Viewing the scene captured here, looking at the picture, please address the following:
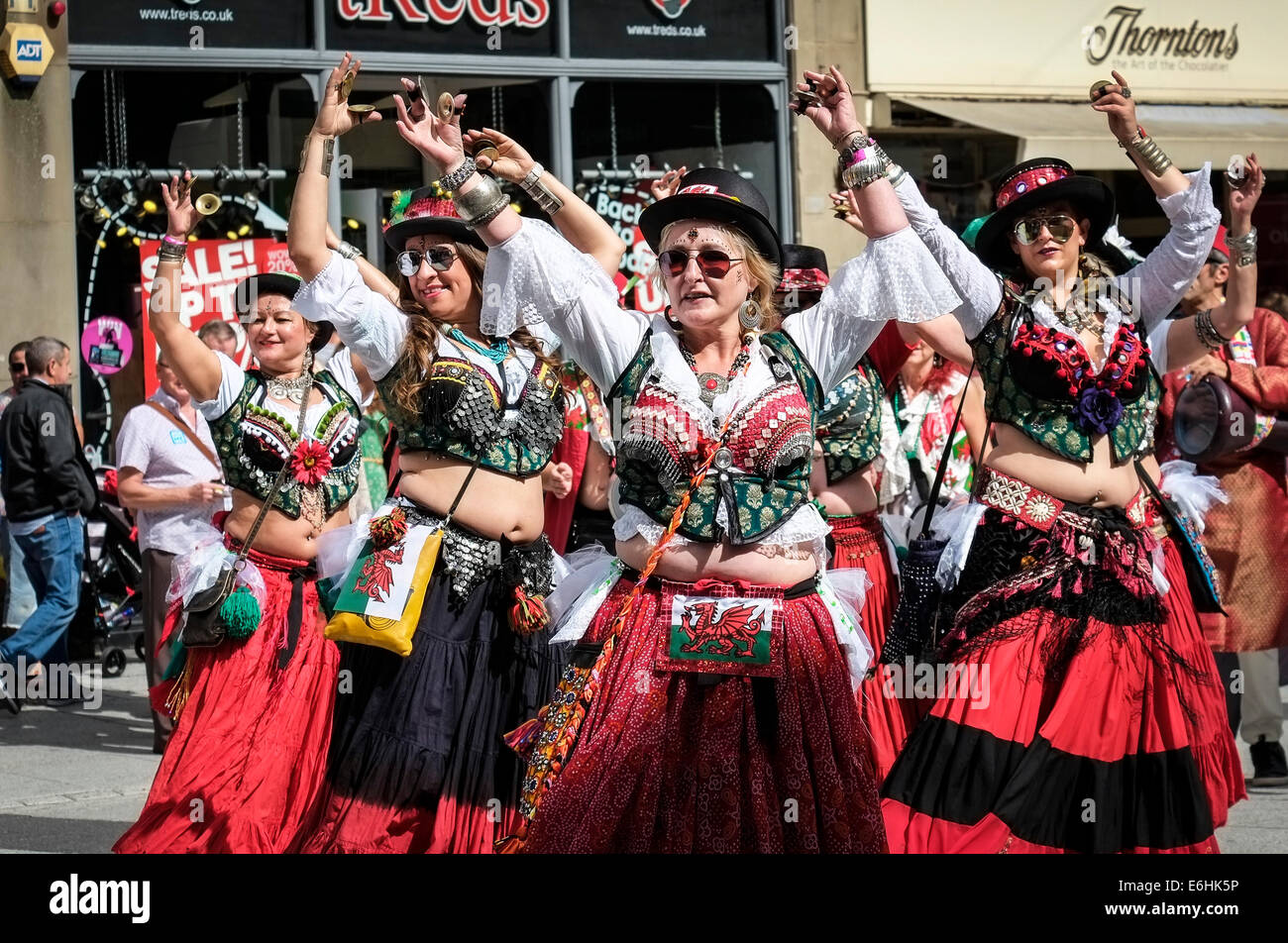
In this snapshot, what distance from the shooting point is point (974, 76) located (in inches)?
572

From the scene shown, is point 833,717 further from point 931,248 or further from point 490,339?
point 490,339

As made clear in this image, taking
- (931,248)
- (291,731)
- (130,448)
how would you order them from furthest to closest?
1. (130,448)
2. (291,731)
3. (931,248)

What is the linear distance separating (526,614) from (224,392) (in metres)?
1.41

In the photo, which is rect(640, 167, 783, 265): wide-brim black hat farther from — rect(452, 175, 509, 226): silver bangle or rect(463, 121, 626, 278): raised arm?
rect(452, 175, 509, 226): silver bangle

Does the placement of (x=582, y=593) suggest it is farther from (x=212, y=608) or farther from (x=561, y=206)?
(x=212, y=608)

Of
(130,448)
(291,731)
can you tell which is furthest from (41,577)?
(291,731)

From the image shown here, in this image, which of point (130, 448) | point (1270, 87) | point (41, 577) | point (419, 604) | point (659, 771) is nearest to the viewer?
point (659, 771)

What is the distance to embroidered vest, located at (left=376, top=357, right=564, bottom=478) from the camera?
5633 mm

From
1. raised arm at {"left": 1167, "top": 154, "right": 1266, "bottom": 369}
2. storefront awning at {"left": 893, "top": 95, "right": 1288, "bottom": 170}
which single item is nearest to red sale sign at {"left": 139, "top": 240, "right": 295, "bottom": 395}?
storefront awning at {"left": 893, "top": 95, "right": 1288, "bottom": 170}

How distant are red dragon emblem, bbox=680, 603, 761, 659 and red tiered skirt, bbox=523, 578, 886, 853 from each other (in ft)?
0.21

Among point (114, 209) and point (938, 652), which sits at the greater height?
point (114, 209)

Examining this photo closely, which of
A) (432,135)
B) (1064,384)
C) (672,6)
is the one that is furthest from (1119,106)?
(672,6)

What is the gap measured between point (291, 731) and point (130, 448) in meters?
3.48

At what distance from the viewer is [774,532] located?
4465mm
